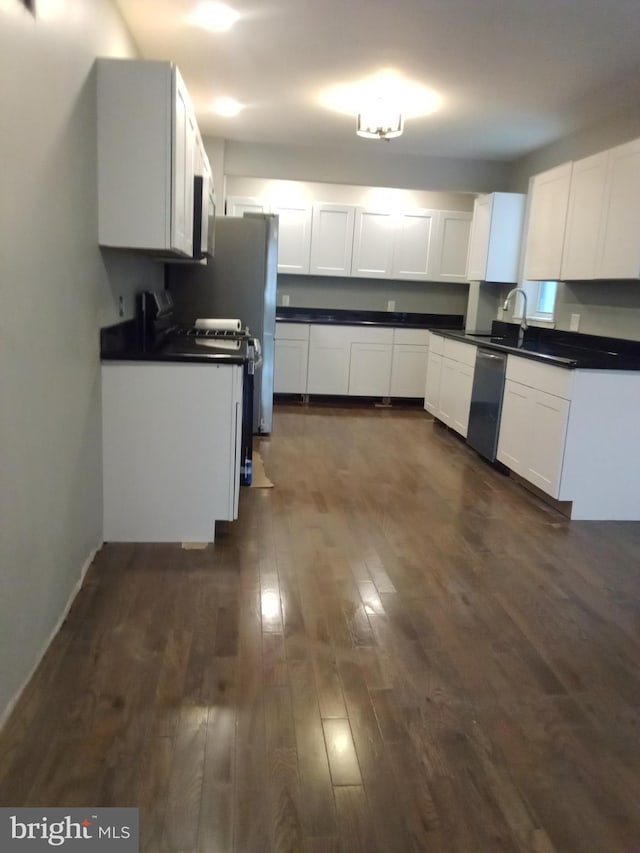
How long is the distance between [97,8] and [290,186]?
4265 millimetres

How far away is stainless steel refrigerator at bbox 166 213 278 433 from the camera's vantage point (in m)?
5.03

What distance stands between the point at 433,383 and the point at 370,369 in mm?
871

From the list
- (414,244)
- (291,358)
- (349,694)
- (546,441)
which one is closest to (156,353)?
(349,694)

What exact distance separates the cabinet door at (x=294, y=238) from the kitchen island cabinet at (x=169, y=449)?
4.11m

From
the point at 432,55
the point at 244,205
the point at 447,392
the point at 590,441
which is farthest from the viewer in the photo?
the point at 244,205

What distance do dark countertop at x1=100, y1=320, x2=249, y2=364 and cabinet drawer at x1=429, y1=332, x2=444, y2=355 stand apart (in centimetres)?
317

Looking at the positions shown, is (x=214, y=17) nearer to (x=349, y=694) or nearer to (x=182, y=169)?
(x=182, y=169)

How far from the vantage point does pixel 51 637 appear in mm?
2090

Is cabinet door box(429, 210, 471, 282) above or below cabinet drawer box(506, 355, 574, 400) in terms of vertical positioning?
above

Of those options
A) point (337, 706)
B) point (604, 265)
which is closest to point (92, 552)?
point (337, 706)

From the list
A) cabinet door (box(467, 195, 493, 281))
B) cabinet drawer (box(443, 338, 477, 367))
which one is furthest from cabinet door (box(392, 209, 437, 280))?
cabinet drawer (box(443, 338, 477, 367))

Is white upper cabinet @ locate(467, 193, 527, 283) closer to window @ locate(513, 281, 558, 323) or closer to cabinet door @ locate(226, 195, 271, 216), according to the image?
window @ locate(513, 281, 558, 323)

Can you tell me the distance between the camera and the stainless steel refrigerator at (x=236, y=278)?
5.03 meters

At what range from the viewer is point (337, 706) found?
186 cm
